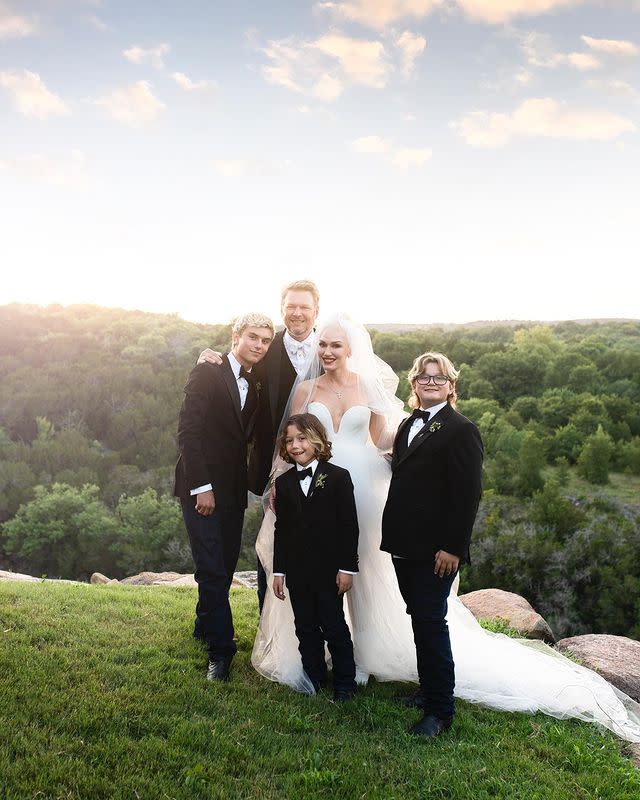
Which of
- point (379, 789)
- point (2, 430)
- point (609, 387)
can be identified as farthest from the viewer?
point (609, 387)

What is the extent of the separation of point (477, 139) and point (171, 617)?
18205 millimetres

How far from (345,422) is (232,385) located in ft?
2.96

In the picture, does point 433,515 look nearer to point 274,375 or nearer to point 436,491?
point 436,491

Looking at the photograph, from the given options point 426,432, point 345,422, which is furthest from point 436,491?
point 345,422

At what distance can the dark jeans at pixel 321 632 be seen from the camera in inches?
166

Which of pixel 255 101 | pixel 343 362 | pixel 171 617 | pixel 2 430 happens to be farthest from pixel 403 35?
pixel 2 430

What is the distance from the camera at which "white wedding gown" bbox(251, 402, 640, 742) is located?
443cm

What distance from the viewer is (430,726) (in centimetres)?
390

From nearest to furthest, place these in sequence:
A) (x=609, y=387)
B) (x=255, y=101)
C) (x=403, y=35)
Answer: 1. (x=403, y=35)
2. (x=255, y=101)
3. (x=609, y=387)

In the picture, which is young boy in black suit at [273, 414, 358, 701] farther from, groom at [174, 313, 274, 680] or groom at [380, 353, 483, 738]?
groom at [174, 313, 274, 680]

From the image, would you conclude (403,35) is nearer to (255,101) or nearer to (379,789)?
(255,101)

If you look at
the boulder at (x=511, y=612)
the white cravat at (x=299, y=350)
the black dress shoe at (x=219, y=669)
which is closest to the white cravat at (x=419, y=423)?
the white cravat at (x=299, y=350)

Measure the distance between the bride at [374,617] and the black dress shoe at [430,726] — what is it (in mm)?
553

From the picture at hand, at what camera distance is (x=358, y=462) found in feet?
14.6
